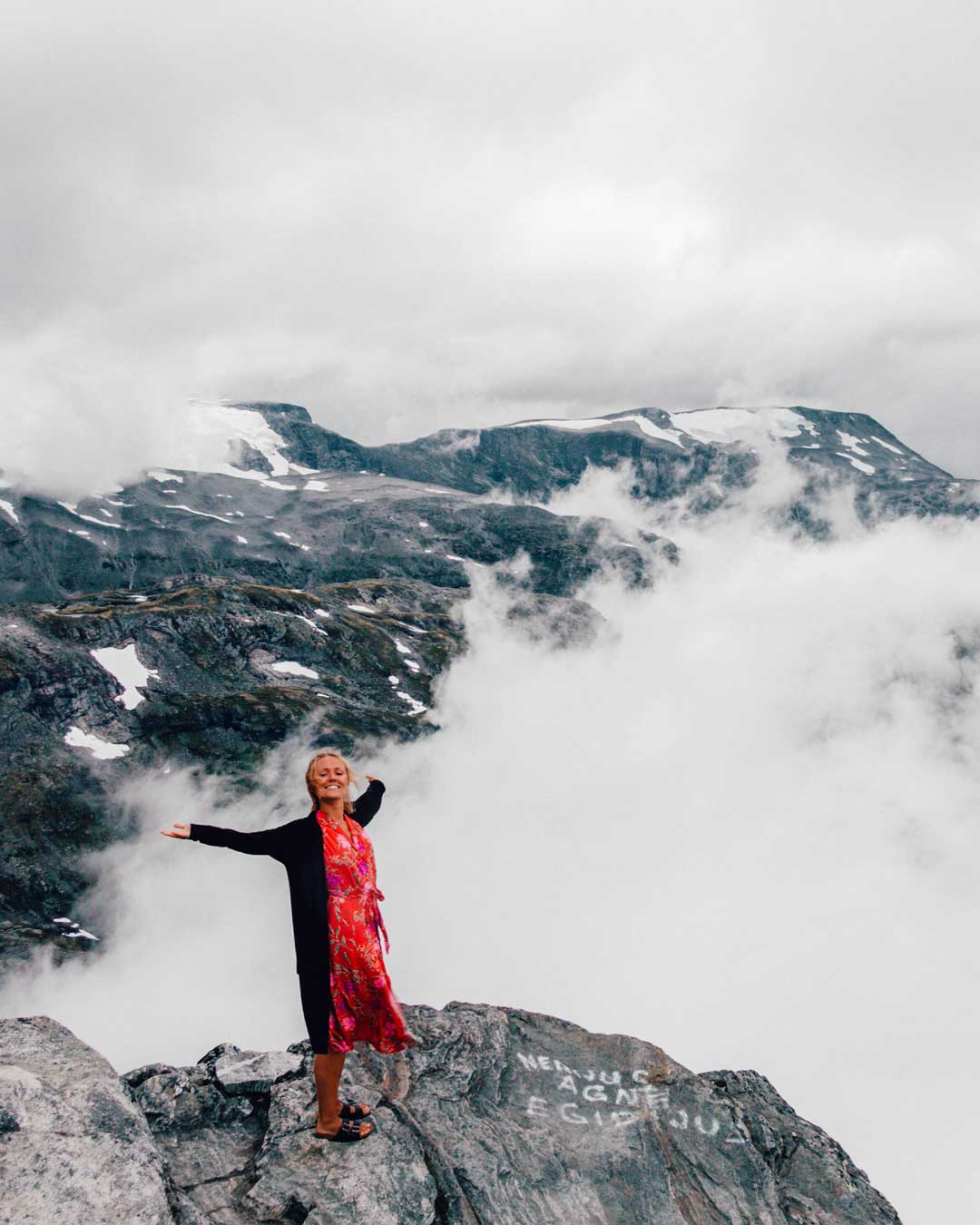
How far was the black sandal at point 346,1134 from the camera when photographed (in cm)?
1509

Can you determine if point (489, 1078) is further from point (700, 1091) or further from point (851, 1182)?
point (851, 1182)

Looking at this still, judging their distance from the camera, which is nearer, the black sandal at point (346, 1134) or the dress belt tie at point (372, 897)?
the dress belt tie at point (372, 897)

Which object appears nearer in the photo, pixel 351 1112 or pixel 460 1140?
pixel 351 1112

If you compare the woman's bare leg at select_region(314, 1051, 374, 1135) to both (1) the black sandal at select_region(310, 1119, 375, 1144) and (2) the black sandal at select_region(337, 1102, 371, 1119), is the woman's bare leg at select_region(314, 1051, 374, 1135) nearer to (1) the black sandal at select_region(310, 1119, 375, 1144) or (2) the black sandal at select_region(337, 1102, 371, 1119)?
(1) the black sandal at select_region(310, 1119, 375, 1144)

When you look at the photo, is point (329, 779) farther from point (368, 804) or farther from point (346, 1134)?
point (346, 1134)

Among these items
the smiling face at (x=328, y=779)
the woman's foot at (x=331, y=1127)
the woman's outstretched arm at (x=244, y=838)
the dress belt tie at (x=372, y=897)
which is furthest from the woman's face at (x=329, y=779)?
the woman's foot at (x=331, y=1127)

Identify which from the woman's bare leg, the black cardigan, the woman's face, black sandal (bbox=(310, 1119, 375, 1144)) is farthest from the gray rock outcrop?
the woman's face

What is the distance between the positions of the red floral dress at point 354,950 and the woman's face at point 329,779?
447mm

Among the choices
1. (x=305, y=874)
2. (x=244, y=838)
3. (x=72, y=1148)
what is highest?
(x=244, y=838)

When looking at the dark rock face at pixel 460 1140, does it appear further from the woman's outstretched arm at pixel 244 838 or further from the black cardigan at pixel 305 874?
the woman's outstretched arm at pixel 244 838

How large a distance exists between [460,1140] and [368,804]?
797 cm

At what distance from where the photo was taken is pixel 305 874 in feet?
43.8

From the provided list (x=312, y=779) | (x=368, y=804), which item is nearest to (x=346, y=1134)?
(x=368, y=804)

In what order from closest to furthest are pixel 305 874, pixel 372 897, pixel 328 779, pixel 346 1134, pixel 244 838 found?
pixel 305 874 → pixel 244 838 → pixel 328 779 → pixel 372 897 → pixel 346 1134
